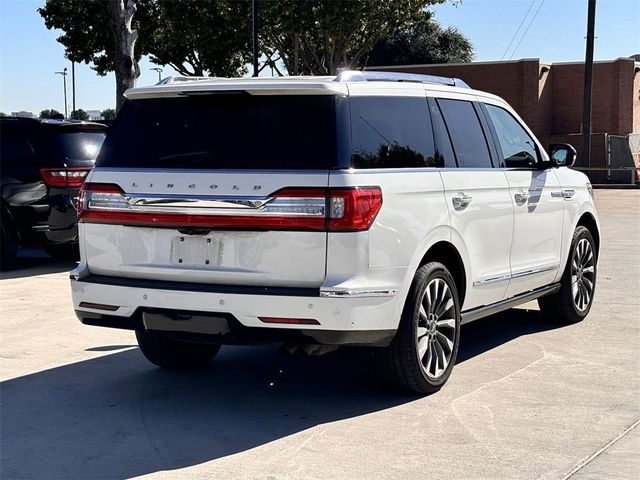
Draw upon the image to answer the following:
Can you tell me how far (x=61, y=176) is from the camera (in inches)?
469

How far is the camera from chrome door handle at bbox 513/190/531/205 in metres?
7.25

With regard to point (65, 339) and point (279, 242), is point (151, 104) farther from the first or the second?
point (65, 339)

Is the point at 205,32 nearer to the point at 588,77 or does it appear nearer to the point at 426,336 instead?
the point at 588,77

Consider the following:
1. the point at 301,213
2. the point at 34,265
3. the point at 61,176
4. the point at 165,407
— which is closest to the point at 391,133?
the point at 301,213

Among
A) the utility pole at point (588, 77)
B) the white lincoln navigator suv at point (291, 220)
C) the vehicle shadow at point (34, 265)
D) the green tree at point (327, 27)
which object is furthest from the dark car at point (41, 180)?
the utility pole at point (588, 77)

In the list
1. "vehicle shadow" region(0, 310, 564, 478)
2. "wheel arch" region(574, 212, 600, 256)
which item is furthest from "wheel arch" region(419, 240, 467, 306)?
"wheel arch" region(574, 212, 600, 256)

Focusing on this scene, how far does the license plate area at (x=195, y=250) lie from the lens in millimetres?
5465

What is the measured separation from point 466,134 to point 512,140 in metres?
0.89

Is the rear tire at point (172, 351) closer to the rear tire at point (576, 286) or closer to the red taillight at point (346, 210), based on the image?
the red taillight at point (346, 210)

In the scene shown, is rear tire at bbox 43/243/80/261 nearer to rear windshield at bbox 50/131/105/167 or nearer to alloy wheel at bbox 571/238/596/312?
rear windshield at bbox 50/131/105/167

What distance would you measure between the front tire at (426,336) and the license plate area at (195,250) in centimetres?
119

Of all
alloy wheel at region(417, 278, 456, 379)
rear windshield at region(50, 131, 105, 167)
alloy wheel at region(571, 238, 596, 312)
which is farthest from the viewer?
rear windshield at region(50, 131, 105, 167)

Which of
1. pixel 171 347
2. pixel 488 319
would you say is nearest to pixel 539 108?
pixel 488 319

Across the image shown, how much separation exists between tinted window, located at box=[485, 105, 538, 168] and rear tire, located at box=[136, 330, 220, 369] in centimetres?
266
